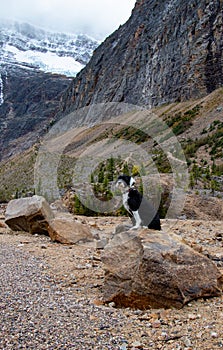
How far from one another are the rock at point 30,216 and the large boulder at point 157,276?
4.36m

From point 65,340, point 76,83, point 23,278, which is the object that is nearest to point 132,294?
point 65,340

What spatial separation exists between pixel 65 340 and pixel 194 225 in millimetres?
6911

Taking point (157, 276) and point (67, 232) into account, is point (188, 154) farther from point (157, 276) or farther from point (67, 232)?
point (157, 276)

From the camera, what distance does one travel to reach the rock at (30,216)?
9352 mm

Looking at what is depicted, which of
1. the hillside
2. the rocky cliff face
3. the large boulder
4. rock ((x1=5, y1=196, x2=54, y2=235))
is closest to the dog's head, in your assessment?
the large boulder

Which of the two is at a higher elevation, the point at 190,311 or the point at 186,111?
the point at 186,111

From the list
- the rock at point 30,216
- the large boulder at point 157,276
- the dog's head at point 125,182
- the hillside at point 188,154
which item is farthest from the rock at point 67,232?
the hillside at point 188,154

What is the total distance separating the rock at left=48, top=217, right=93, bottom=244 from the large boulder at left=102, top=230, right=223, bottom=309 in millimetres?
3189

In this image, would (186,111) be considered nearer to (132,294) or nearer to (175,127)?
(175,127)

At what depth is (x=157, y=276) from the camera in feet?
15.4

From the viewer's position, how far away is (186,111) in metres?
44.5

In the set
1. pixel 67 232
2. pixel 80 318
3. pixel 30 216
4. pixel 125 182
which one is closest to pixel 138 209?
pixel 125 182

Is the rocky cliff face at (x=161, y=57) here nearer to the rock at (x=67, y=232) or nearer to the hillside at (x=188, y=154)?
the hillside at (x=188, y=154)

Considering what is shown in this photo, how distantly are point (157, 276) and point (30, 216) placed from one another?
5.40 metres
